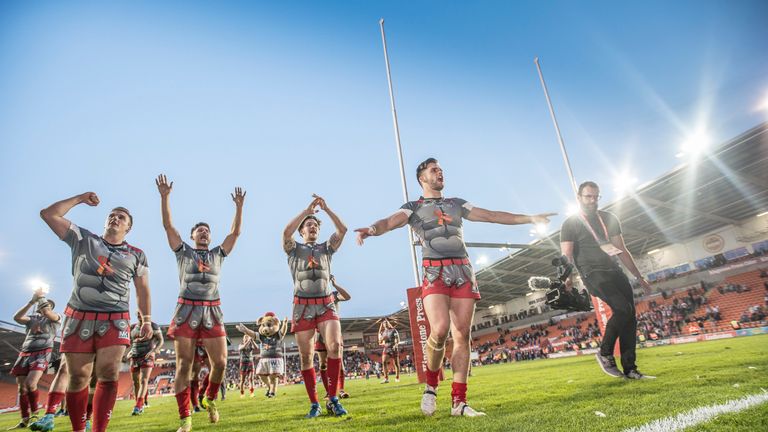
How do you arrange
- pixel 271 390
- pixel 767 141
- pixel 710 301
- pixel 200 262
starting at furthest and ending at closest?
pixel 710 301 → pixel 767 141 → pixel 271 390 → pixel 200 262

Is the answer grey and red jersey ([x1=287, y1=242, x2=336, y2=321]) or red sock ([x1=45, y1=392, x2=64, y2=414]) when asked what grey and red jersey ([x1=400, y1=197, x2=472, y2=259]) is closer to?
grey and red jersey ([x1=287, y1=242, x2=336, y2=321])

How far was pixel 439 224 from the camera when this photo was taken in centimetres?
438

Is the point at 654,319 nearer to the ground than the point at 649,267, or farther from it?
nearer to the ground

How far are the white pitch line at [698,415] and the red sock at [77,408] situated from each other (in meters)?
4.81

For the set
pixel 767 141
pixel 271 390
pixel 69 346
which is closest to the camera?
pixel 69 346

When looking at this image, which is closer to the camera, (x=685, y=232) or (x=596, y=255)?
(x=596, y=255)

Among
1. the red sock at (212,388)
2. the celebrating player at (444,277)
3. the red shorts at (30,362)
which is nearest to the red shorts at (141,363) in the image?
the red shorts at (30,362)

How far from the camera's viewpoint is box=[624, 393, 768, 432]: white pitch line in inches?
99.4

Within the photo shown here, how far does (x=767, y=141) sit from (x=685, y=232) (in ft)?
44.5

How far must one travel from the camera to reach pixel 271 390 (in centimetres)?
1302

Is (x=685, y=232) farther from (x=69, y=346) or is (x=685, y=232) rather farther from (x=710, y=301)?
(x=69, y=346)

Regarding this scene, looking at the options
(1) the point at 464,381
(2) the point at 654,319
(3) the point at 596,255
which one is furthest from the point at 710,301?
(1) the point at 464,381

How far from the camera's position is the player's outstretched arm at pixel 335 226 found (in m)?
5.39

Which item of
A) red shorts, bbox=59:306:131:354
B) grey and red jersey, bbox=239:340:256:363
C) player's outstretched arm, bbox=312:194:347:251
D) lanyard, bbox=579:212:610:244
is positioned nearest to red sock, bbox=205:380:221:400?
red shorts, bbox=59:306:131:354
